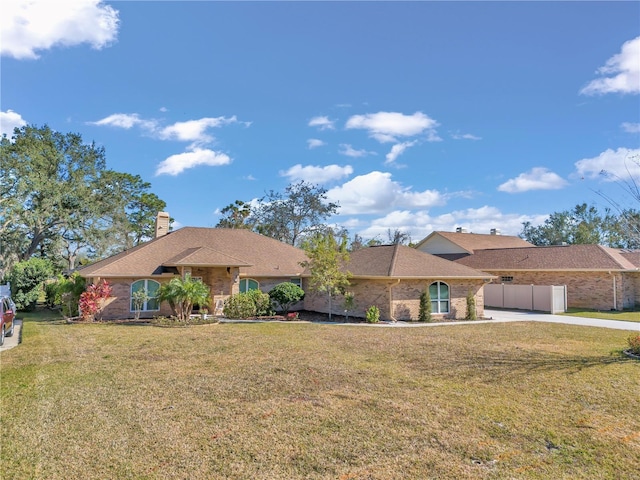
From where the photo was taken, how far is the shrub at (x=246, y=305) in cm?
2006

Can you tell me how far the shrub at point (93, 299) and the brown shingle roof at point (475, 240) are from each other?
2677 cm

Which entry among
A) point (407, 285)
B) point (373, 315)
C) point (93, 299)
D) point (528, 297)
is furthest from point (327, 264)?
point (528, 297)

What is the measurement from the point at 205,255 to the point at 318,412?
1486 centimetres

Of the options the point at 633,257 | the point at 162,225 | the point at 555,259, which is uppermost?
the point at 162,225

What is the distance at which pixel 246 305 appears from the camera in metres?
20.1

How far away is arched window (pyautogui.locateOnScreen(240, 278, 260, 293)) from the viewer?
869 inches

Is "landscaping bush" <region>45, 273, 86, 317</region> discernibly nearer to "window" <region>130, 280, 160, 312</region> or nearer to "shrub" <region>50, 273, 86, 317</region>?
"shrub" <region>50, 273, 86, 317</region>

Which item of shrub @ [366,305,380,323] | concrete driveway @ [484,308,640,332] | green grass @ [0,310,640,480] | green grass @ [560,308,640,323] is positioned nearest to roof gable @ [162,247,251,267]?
shrub @ [366,305,380,323]

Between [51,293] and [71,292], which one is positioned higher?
[71,292]

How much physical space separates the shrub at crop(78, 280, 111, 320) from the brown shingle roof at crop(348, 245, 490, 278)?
462 inches

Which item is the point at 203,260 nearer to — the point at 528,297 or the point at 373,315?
the point at 373,315

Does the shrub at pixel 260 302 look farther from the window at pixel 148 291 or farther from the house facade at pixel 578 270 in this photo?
the house facade at pixel 578 270

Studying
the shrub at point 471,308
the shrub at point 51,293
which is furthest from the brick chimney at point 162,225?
the shrub at point 471,308

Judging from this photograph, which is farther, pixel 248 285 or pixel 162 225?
pixel 162 225
